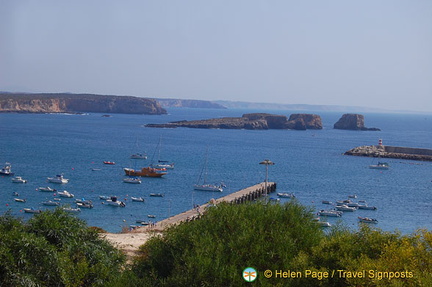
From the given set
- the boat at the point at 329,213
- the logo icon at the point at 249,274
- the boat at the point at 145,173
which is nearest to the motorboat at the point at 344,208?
the boat at the point at 329,213

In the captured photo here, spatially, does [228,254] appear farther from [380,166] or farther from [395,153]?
[395,153]

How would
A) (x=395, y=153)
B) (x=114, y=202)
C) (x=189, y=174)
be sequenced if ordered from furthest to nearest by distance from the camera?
1. (x=395, y=153)
2. (x=189, y=174)
3. (x=114, y=202)

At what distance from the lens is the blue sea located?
45.1 metres

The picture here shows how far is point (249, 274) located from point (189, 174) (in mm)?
54114

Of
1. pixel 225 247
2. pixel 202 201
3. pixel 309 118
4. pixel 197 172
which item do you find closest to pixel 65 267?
pixel 225 247

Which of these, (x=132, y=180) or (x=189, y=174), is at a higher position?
(x=132, y=180)

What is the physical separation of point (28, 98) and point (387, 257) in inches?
7871

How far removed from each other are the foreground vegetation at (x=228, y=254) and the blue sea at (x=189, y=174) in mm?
21932

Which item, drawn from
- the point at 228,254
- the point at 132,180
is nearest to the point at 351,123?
the point at 132,180

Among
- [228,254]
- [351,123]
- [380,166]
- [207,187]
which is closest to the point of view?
[228,254]

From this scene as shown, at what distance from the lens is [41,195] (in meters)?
47.8

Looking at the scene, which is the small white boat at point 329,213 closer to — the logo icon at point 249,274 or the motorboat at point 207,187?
the motorboat at point 207,187

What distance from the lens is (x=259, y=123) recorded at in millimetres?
158500

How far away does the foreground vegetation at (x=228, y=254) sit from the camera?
10430 millimetres
